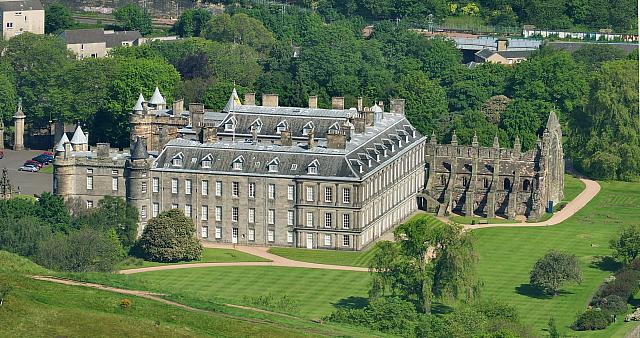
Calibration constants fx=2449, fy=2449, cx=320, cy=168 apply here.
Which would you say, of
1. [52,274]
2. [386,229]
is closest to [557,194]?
[386,229]

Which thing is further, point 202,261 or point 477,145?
point 477,145

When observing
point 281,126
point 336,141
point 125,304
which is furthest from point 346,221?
point 125,304

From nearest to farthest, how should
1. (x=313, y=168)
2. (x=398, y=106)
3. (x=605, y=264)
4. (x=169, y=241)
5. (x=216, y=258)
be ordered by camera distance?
(x=169, y=241) < (x=216, y=258) < (x=605, y=264) < (x=313, y=168) < (x=398, y=106)

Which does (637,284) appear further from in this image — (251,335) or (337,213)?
(251,335)

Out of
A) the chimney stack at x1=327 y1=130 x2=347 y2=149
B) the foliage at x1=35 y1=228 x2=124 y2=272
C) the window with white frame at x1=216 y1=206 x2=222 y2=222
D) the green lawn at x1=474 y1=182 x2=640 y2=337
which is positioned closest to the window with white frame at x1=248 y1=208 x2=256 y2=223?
the window with white frame at x1=216 y1=206 x2=222 y2=222

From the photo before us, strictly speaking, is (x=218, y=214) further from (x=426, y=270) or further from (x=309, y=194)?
(x=426, y=270)

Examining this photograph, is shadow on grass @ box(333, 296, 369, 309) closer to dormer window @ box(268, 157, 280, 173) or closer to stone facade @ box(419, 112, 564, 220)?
dormer window @ box(268, 157, 280, 173)
